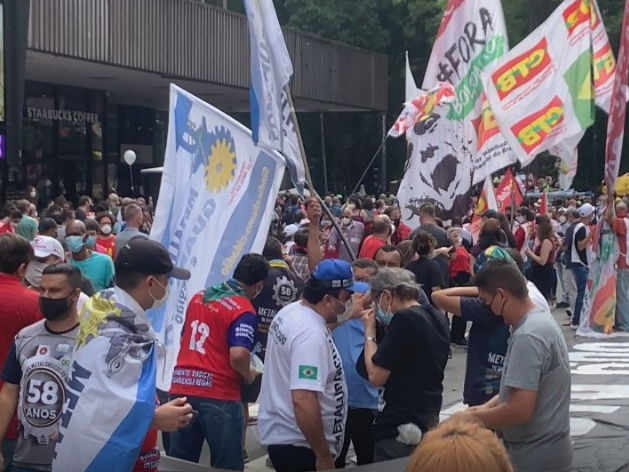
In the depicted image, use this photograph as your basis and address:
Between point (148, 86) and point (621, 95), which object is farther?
point (148, 86)

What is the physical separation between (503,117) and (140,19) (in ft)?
36.9

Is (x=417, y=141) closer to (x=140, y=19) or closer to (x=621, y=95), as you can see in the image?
(x=621, y=95)

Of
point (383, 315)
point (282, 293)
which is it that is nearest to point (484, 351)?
point (383, 315)

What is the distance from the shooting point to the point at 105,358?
421 cm

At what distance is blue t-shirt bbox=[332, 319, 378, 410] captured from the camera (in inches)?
274

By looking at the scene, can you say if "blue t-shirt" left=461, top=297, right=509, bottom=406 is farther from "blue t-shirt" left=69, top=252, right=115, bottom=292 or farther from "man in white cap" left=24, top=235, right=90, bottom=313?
"blue t-shirt" left=69, top=252, right=115, bottom=292

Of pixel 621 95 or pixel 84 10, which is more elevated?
pixel 84 10

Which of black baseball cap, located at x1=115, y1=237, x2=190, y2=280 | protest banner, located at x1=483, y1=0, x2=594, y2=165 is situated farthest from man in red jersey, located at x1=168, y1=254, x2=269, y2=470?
protest banner, located at x1=483, y1=0, x2=594, y2=165

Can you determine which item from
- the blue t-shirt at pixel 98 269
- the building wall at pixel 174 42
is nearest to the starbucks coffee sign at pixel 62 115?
the building wall at pixel 174 42

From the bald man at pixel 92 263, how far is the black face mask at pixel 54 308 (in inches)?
199

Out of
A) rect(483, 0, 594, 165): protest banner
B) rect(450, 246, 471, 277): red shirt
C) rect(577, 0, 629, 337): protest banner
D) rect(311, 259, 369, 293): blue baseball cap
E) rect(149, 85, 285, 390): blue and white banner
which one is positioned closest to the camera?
rect(311, 259, 369, 293): blue baseball cap

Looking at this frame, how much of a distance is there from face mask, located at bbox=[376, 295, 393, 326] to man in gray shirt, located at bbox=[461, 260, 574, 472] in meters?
1.03

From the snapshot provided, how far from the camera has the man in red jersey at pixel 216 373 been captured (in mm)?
6230

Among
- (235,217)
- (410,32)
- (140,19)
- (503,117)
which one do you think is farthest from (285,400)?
(410,32)
